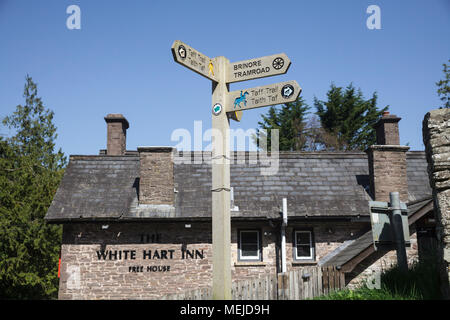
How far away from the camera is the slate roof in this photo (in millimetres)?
15008

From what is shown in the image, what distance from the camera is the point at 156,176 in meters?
15.3

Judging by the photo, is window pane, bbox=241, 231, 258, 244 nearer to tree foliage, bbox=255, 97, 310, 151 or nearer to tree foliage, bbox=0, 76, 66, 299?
tree foliage, bbox=0, 76, 66, 299

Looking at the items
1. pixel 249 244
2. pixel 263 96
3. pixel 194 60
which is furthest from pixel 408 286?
pixel 249 244

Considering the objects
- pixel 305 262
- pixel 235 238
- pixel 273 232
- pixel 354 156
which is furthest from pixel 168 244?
pixel 354 156

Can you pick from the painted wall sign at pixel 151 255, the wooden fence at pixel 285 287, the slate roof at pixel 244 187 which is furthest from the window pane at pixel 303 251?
the wooden fence at pixel 285 287

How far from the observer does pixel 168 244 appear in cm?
1478

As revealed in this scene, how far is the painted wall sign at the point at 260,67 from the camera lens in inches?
241

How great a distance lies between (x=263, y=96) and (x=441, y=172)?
253cm

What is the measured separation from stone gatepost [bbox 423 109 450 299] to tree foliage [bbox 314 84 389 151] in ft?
96.9

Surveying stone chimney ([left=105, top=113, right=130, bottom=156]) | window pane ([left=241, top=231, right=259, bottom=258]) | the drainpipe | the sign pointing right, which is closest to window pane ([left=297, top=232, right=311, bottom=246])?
the drainpipe

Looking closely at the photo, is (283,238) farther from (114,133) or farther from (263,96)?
(263,96)

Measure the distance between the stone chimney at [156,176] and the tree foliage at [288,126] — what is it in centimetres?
2069
